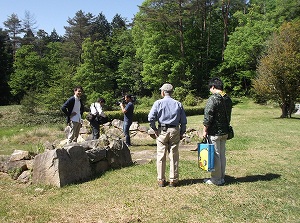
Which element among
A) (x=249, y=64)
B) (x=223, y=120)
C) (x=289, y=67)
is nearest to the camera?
(x=223, y=120)

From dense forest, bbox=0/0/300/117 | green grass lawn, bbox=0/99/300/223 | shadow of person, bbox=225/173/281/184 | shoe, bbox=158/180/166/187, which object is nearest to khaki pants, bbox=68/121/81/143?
green grass lawn, bbox=0/99/300/223

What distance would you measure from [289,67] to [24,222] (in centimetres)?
2003

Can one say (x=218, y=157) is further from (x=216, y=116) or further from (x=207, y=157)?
(x=216, y=116)

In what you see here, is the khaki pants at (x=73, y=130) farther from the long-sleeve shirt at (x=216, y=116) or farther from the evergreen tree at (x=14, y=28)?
the evergreen tree at (x=14, y=28)

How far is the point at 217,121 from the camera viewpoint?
548 cm

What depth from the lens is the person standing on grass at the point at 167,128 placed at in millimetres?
5426

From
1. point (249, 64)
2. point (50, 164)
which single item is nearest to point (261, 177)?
point (50, 164)

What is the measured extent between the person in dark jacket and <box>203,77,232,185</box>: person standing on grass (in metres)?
3.86

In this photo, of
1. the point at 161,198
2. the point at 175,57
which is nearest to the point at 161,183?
the point at 161,198

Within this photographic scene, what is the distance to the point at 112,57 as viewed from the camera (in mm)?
50188

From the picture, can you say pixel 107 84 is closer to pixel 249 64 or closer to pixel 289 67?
pixel 249 64

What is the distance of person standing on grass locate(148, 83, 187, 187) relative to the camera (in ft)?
17.8

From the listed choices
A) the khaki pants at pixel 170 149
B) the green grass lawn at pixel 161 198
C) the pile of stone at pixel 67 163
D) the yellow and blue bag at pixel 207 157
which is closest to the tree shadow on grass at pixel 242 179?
the green grass lawn at pixel 161 198

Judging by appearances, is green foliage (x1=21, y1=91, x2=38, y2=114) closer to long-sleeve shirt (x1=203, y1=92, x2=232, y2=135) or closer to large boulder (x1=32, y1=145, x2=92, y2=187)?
large boulder (x1=32, y1=145, x2=92, y2=187)
